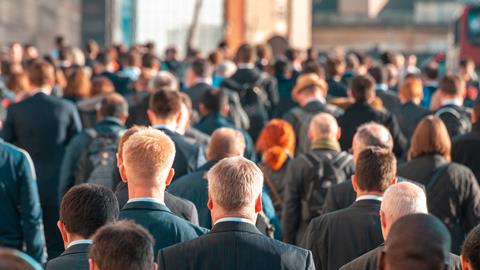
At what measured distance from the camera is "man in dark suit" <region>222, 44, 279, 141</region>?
17.7 metres

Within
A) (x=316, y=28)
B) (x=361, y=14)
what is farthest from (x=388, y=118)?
(x=361, y=14)

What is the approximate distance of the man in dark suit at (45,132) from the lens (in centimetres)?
1277

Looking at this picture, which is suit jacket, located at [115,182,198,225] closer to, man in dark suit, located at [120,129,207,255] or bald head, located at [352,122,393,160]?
man in dark suit, located at [120,129,207,255]

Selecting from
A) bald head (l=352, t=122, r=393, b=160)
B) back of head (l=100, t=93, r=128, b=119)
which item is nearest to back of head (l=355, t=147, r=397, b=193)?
bald head (l=352, t=122, r=393, b=160)

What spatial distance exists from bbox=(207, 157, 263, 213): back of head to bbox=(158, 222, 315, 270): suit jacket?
0.10m

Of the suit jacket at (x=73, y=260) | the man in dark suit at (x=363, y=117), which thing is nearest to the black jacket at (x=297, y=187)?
the man in dark suit at (x=363, y=117)

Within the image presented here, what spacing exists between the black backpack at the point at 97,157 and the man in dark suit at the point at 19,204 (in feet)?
3.53

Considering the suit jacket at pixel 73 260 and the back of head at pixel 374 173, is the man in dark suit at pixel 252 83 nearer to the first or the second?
the back of head at pixel 374 173

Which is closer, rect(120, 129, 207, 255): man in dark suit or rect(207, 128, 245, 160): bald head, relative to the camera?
rect(120, 129, 207, 255): man in dark suit

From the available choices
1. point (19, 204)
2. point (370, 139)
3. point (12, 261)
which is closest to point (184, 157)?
point (19, 204)

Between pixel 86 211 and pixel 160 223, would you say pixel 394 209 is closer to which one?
pixel 160 223

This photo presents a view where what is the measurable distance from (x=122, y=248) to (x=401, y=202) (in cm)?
180

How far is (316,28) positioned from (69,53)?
79.8m

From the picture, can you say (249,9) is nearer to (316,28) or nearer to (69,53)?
(69,53)
